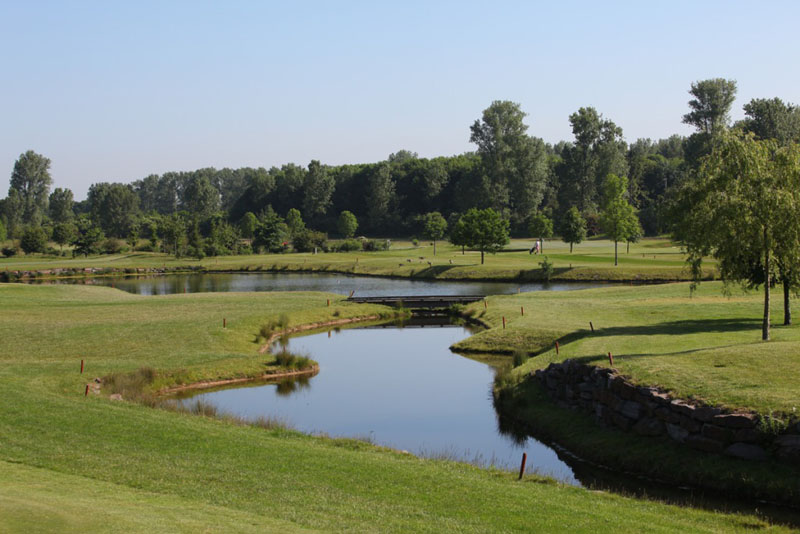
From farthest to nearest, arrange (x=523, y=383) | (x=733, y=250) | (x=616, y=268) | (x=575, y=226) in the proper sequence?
(x=575, y=226) < (x=616, y=268) < (x=523, y=383) < (x=733, y=250)

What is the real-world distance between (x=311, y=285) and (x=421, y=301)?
24.2 metres

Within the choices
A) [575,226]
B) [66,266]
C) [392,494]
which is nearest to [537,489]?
[392,494]

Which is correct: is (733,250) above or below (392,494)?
above

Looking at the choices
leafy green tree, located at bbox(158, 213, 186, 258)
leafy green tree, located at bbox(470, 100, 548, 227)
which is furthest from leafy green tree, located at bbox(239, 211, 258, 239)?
leafy green tree, located at bbox(470, 100, 548, 227)

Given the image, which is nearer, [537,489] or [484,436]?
[537,489]

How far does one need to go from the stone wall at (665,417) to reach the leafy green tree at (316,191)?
147373mm

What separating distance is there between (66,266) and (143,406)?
97570 mm

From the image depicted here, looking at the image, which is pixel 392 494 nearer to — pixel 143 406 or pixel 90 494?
pixel 90 494

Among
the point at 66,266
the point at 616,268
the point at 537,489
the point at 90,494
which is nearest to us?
the point at 90,494

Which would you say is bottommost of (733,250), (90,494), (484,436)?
(484,436)

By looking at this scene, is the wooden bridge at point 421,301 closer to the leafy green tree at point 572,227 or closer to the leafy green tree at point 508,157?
the leafy green tree at point 572,227

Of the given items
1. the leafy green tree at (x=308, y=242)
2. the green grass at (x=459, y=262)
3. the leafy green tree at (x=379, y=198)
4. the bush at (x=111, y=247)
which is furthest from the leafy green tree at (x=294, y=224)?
the bush at (x=111, y=247)

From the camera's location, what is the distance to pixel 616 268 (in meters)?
85.5

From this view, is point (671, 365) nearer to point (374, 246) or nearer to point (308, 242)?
point (374, 246)
